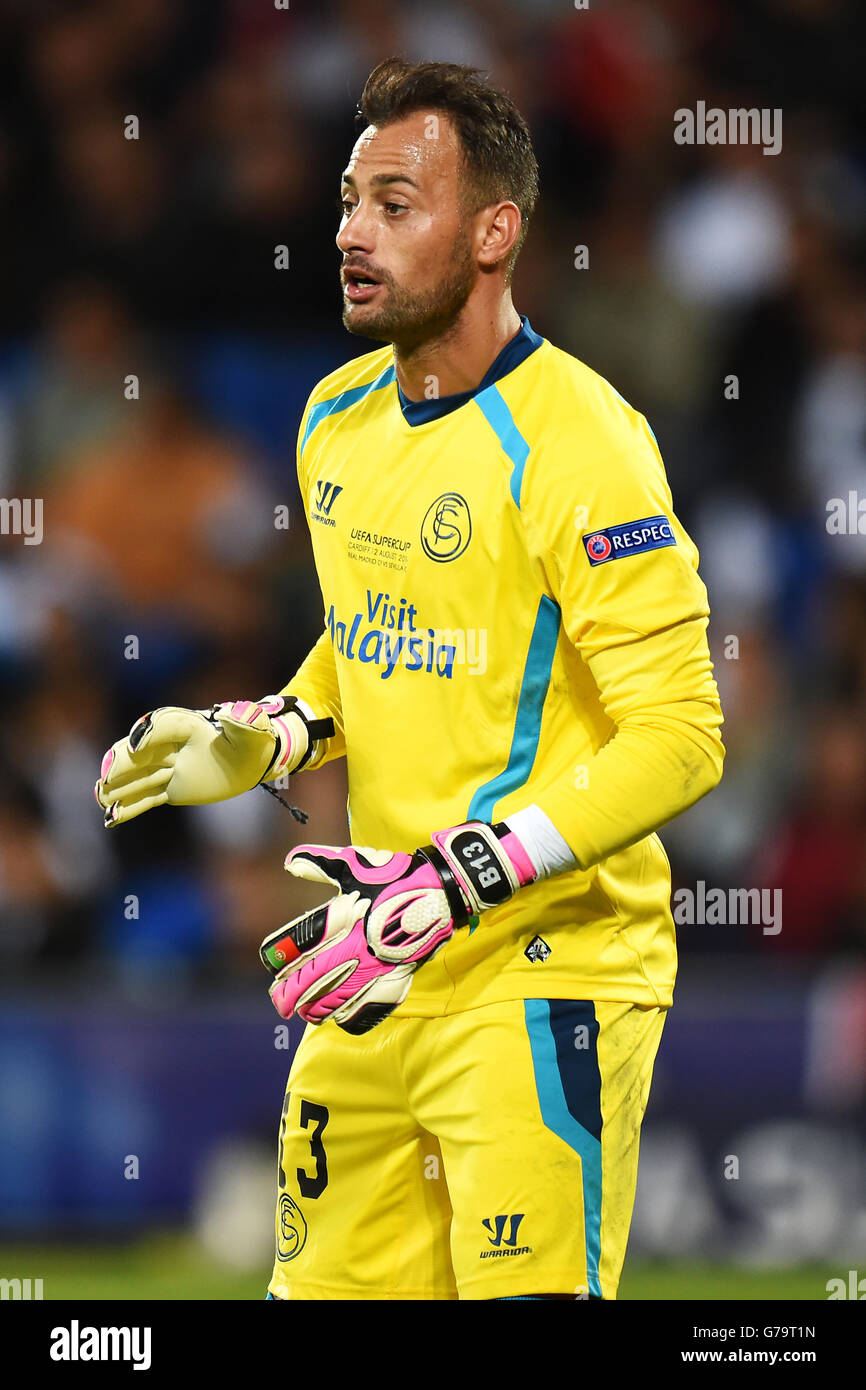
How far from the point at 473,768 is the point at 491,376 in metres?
0.67

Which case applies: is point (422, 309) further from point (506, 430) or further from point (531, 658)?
point (531, 658)

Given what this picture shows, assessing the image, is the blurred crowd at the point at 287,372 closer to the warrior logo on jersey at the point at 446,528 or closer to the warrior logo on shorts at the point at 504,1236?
the warrior logo on jersey at the point at 446,528

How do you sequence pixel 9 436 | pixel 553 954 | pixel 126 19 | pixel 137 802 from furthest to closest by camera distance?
pixel 126 19
pixel 9 436
pixel 137 802
pixel 553 954

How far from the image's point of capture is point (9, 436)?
22.2ft

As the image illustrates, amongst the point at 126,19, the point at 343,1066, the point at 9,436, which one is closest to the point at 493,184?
the point at 343,1066

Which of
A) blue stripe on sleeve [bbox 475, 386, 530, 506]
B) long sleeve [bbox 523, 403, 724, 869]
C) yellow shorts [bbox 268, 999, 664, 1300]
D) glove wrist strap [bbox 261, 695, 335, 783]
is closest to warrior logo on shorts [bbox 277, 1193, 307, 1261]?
yellow shorts [bbox 268, 999, 664, 1300]

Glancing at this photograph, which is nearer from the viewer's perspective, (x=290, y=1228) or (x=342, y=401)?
(x=290, y=1228)

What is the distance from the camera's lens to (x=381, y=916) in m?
2.74

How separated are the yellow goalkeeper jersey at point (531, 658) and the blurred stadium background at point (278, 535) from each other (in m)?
2.74

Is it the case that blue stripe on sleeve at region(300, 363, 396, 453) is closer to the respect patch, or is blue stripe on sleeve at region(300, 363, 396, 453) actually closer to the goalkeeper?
the goalkeeper

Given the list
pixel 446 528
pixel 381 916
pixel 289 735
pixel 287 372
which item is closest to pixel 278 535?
pixel 287 372

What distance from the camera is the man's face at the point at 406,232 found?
3016mm

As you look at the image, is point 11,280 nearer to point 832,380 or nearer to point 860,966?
point 832,380
